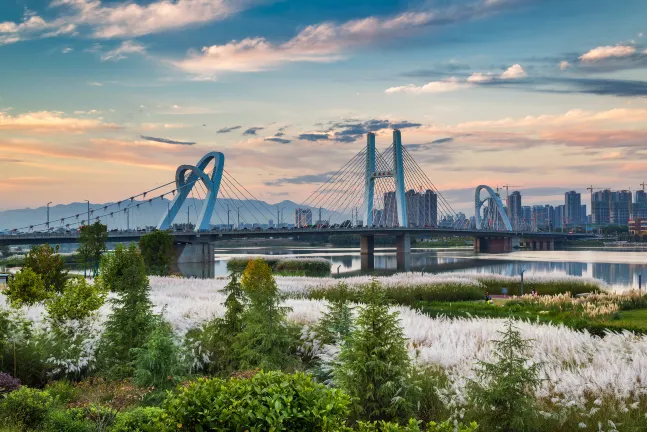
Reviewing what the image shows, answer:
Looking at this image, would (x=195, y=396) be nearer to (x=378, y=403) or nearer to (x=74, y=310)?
(x=378, y=403)

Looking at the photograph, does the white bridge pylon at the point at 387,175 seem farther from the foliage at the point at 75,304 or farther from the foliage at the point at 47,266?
the foliage at the point at 75,304

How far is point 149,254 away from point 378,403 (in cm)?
4637

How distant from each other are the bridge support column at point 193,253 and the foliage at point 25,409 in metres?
78.8

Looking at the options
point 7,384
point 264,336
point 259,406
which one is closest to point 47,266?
point 7,384

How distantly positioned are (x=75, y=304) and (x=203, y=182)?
86303 millimetres

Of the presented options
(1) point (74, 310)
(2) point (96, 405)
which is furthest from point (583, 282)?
(2) point (96, 405)

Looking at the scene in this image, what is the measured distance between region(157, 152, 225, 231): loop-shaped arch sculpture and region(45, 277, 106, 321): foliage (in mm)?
75064

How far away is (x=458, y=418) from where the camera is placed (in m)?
8.69

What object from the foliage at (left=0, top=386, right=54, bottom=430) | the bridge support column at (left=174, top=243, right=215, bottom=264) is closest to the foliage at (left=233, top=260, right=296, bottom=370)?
the foliage at (left=0, top=386, right=54, bottom=430)

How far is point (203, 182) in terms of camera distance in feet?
327

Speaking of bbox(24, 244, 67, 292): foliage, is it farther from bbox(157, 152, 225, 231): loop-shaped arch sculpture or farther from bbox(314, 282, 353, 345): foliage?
bbox(157, 152, 225, 231): loop-shaped arch sculpture

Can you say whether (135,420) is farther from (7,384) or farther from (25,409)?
(7,384)

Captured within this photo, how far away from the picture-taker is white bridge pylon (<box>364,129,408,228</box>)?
4023 inches

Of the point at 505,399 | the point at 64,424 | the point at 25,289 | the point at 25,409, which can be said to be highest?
the point at 25,289
